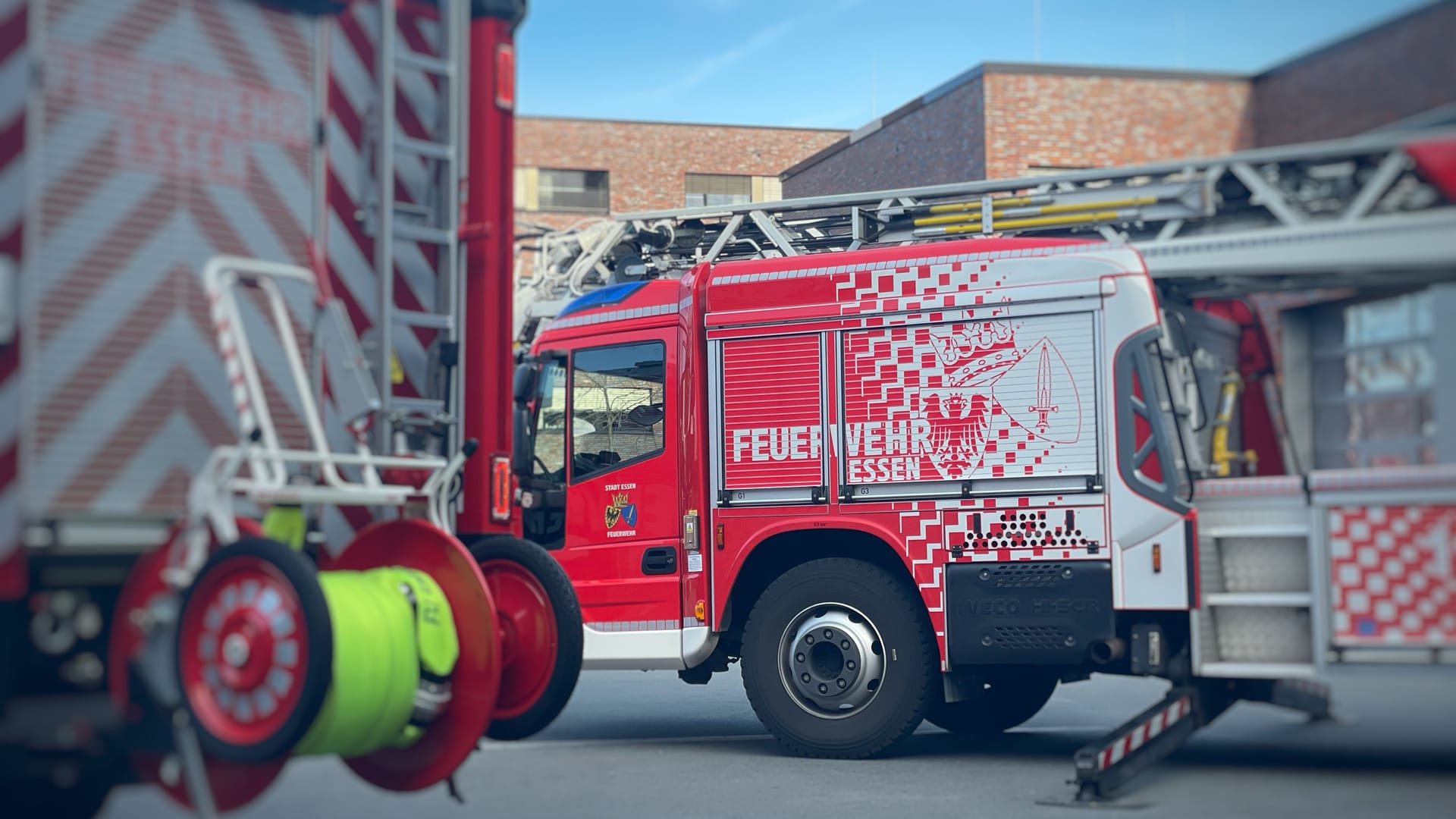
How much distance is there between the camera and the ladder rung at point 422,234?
237 inches

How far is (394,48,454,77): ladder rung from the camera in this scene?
5.97m

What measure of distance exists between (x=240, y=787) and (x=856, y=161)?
11967 millimetres

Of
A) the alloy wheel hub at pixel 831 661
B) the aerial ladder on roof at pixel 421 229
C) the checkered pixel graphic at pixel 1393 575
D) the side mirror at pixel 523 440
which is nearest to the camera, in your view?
the aerial ladder on roof at pixel 421 229

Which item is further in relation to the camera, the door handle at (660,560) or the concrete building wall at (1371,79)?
the door handle at (660,560)

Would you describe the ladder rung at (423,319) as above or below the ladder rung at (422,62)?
below

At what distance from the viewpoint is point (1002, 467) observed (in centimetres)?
888

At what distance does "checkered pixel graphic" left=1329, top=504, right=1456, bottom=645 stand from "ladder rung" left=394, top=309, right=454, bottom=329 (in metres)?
4.52

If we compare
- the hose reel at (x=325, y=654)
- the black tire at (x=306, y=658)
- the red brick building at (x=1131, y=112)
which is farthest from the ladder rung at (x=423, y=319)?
the red brick building at (x=1131, y=112)

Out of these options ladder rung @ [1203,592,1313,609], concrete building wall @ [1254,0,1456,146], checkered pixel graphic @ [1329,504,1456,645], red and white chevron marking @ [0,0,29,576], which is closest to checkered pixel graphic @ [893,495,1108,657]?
ladder rung @ [1203,592,1313,609]

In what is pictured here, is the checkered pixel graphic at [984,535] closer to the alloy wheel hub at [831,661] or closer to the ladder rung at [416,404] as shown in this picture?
the alloy wheel hub at [831,661]

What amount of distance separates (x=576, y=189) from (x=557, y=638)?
2557 cm

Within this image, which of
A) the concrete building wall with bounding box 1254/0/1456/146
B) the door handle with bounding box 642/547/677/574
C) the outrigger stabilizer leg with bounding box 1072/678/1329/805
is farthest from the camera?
the door handle with bounding box 642/547/677/574

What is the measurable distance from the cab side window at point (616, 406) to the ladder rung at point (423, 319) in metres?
3.98

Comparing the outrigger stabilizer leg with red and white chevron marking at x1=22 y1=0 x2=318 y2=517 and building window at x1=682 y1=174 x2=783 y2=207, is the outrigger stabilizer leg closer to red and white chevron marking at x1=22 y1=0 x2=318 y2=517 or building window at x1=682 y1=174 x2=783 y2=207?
red and white chevron marking at x1=22 y1=0 x2=318 y2=517
